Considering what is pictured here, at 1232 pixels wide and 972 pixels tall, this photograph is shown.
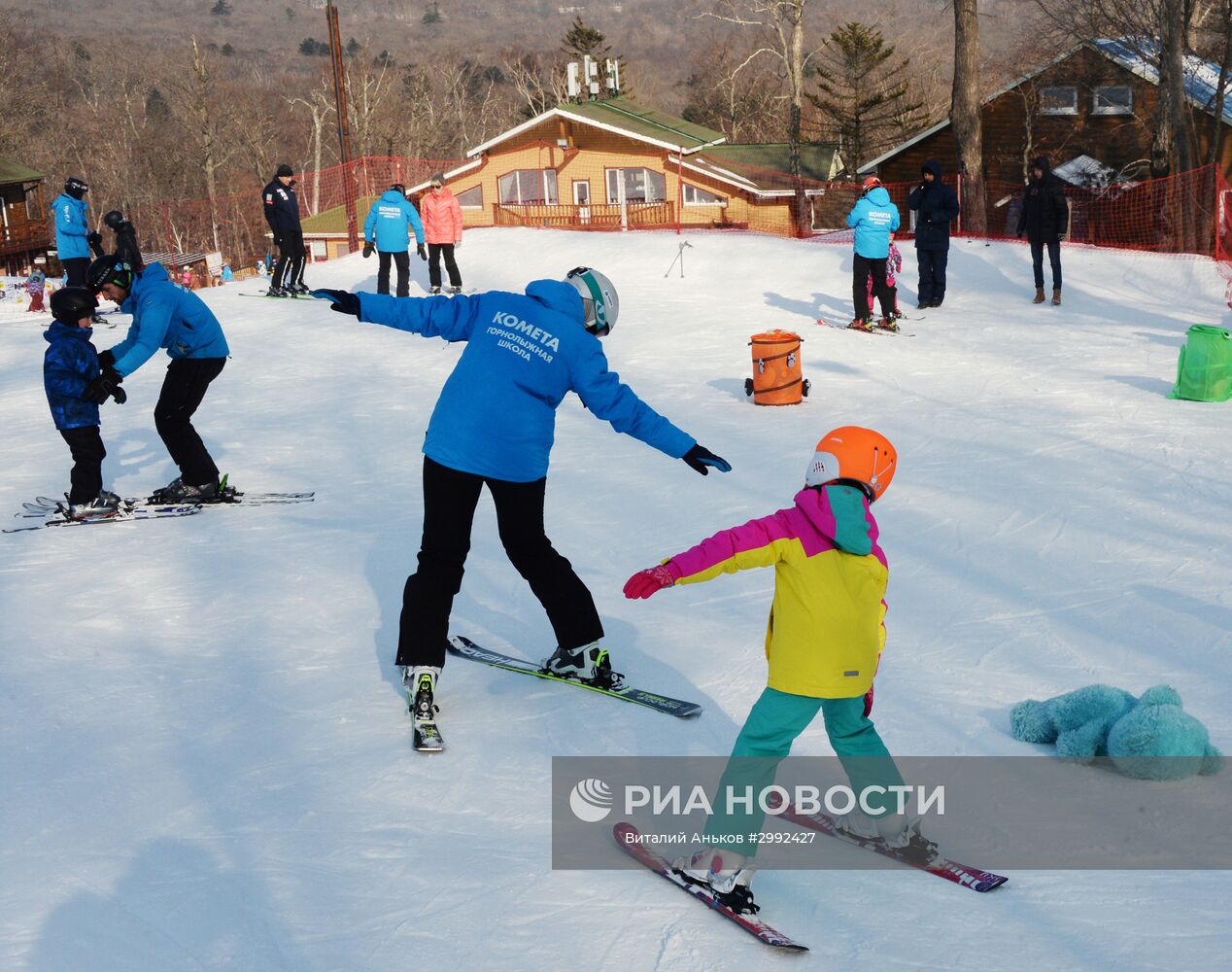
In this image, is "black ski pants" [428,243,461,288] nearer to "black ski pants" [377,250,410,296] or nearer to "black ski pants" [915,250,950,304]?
"black ski pants" [377,250,410,296]

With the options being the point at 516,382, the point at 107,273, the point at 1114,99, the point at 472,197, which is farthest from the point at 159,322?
the point at 1114,99

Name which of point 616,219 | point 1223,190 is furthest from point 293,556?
point 616,219

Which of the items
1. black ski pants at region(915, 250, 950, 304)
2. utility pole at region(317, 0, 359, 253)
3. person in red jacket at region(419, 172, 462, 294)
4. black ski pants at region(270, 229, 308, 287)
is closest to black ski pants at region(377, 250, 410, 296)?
person in red jacket at region(419, 172, 462, 294)

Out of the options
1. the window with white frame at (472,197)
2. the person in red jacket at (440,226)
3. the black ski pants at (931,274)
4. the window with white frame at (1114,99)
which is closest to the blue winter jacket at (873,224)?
the black ski pants at (931,274)

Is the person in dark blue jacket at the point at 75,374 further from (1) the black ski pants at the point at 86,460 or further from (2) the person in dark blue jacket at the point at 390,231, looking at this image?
(2) the person in dark blue jacket at the point at 390,231

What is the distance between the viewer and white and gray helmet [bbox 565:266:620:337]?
4.14 meters

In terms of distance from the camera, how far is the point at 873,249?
486 inches

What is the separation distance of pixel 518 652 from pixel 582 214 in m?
27.6

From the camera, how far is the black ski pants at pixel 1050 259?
13.3m

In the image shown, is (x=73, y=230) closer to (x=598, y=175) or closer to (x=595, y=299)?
(x=595, y=299)

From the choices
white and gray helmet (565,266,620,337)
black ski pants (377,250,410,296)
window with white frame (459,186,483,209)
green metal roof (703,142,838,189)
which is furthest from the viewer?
green metal roof (703,142,838,189)

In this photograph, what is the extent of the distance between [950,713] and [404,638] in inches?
76.4

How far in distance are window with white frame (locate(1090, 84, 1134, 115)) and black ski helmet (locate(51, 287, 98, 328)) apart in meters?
32.3

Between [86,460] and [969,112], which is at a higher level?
[969,112]
